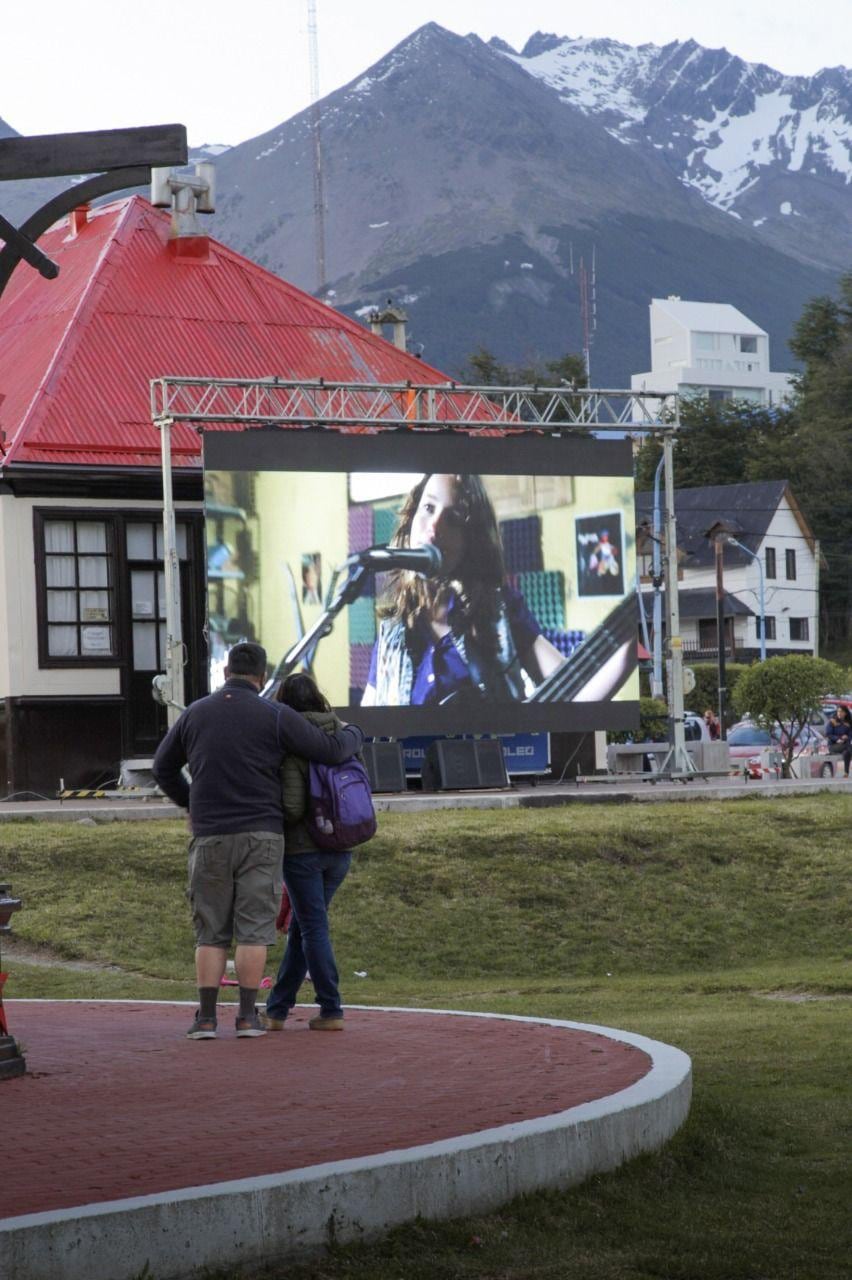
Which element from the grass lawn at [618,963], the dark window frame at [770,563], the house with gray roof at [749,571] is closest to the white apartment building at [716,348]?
the house with gray roof at [749,571]

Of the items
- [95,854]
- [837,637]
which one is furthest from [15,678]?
[837,637]

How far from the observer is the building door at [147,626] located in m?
29.8

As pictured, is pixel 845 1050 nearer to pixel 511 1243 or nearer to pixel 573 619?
pixel 511 1243

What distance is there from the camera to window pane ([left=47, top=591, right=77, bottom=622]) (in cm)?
2933

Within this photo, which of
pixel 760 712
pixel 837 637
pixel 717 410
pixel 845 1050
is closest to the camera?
pixel 845 1050

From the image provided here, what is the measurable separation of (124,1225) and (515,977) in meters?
11.7

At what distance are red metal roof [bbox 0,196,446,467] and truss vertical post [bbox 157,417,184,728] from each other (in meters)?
2.34

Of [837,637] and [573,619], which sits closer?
[573,619]

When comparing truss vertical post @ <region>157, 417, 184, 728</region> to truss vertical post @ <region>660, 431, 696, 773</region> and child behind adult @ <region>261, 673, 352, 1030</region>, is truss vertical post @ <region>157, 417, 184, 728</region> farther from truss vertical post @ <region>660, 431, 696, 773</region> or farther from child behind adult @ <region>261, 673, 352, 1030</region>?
child behind adult @ <region>261, 673, 352, 1030</region>

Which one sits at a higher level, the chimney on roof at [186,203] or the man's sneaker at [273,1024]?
the chimney on roof at [186,203]

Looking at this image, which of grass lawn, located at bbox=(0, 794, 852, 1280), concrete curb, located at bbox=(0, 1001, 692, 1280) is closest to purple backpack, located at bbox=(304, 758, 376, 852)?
grass lawn, located at bbox=(0, 794, 852, 1280)

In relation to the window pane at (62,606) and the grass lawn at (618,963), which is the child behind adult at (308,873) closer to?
the grass lawn at (618,963)

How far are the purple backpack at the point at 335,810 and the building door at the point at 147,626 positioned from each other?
19973 mm

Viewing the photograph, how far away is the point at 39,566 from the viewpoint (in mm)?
29156
